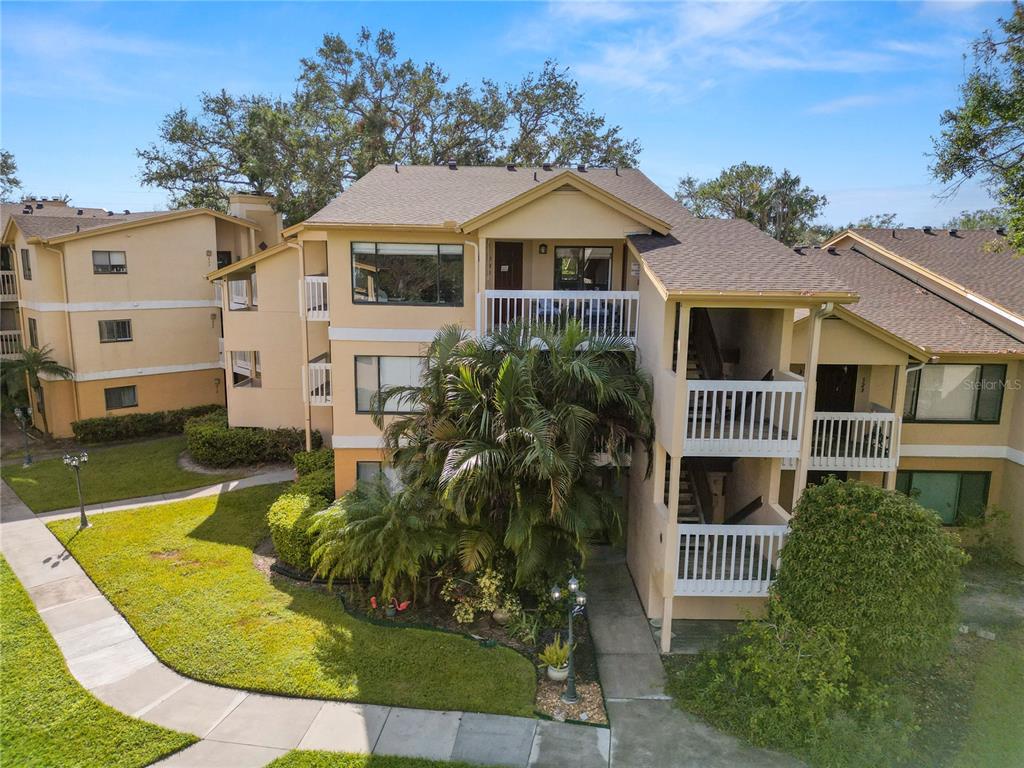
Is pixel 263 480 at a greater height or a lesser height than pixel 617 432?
lesser

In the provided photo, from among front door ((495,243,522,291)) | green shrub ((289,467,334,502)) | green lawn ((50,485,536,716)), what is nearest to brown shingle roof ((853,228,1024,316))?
front door ((495,243,522,291))

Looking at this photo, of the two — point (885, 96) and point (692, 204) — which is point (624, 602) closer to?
point (885, 96)

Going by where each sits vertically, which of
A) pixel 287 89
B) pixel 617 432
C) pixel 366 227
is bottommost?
pixel 617 432

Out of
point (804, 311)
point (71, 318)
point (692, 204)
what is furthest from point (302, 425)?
point (692, 204)

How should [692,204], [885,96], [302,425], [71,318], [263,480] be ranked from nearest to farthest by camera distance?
[885,96] < [263,480] < [302,425] < [71,318] < [692,204]

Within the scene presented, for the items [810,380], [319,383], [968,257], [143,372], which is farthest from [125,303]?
[968,257]

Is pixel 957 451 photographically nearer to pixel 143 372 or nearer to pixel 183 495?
pixel 183 495

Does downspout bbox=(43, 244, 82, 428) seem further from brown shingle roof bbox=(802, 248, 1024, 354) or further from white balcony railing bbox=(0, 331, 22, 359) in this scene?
brown shingle roof bbox=(802, 248, 1024, 354)
